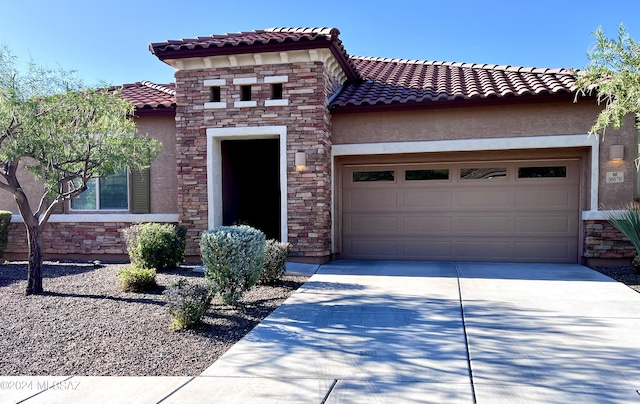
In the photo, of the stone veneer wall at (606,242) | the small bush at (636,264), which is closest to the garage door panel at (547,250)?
the stone veneer wall at (606,242)

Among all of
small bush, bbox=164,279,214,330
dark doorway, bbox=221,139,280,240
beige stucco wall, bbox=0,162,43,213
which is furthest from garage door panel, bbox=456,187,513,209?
beige stucco wall, bbox=0,162,43,213

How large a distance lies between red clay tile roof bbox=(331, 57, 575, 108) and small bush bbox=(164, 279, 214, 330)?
607 cm

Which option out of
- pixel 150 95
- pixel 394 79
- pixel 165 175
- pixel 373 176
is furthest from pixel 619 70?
pixel 150 95

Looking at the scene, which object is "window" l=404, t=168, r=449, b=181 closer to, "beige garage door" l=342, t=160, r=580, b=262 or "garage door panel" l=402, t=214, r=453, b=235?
"beige garage door" l=342, t=160, r=580, b=262

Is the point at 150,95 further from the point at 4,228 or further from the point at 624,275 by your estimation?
the point at 624,275

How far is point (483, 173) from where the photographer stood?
402 inches

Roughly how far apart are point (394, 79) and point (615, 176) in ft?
19.3

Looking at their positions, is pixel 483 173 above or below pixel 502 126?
below

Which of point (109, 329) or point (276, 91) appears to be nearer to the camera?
point (109, 329)

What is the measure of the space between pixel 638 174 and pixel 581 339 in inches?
230

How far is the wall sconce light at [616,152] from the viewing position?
29.4 ft

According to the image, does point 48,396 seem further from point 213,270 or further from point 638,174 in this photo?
point 638,174

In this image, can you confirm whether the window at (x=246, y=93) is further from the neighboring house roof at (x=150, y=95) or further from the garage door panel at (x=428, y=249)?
the garage door panel at (x=428, y=249)

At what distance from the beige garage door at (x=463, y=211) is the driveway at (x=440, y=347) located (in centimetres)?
239
